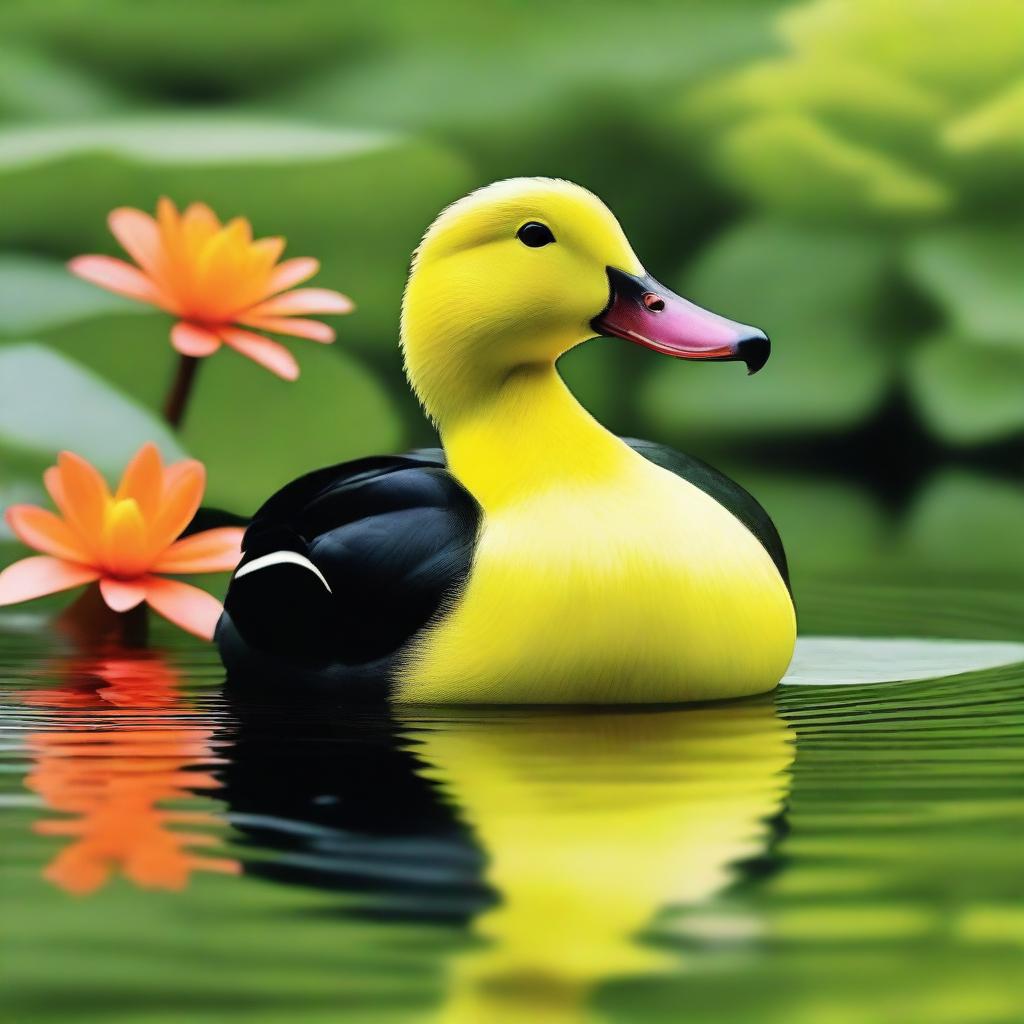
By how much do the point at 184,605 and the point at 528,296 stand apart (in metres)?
0.70

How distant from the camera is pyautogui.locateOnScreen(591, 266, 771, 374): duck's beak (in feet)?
9.18

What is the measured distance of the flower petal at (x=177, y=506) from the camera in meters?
3.04

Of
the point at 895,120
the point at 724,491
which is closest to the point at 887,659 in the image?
the point at 724,491

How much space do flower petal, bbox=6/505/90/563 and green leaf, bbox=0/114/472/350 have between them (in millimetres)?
5101

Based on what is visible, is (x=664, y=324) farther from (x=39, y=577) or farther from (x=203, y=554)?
(x=39, y=577)

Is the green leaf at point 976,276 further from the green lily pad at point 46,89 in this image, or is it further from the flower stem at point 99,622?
the flower stem at point 99,622

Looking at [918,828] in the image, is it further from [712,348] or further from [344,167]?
[344,167]

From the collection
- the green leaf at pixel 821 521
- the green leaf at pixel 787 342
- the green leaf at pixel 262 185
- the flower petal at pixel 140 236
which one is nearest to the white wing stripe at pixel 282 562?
the flower petal at pixel 140 236

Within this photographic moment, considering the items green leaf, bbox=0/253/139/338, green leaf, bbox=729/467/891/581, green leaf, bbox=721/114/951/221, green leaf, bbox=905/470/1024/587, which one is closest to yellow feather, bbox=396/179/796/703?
green leaf, bbox=729/467/891/581

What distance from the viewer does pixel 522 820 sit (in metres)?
2.05

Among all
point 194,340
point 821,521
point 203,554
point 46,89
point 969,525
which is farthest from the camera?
point 46,89

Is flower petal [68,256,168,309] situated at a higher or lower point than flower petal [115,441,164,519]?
higher

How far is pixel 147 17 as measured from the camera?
9.77 m

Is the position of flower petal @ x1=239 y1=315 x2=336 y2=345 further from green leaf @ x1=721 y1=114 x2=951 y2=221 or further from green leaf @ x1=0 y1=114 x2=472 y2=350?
green leaf @ x1=721 y1=114 x2=951 y2=221
